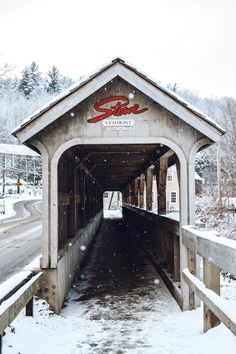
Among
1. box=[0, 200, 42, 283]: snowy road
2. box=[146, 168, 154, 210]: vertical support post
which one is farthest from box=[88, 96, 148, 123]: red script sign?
box=[146, 168, 154, 210]: vertical support post

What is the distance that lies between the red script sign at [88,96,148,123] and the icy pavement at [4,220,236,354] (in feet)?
11.2

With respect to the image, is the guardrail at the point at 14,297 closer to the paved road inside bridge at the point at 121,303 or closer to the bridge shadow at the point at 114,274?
the paved road inside bridge at the point at 121,303

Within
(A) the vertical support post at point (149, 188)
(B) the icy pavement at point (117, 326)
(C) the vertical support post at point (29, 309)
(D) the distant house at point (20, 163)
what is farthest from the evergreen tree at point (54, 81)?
(C) the vertical support post at point (29, 309)

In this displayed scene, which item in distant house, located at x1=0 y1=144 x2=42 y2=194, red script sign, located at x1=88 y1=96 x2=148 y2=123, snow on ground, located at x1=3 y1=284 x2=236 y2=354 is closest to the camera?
snow on ground, located at x1=3 y1=284 x2=236 y2=354

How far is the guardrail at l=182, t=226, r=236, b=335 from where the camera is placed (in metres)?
3.50

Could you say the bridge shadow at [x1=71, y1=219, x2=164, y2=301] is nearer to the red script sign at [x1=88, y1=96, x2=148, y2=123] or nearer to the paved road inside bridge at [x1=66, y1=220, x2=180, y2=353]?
the paved road inside bridge at [x1=66, y1=220, x2=180, y2=353]

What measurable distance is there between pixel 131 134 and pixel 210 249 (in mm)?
3615

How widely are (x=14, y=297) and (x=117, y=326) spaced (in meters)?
2.13

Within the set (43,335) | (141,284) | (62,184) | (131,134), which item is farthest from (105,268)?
(43,335)

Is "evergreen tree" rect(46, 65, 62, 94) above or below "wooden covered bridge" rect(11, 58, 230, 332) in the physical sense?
above

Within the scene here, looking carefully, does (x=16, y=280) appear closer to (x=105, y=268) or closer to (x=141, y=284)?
(x=141, y=284)

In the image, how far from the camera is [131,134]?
7.59 meters

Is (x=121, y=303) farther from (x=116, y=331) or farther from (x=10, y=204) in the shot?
(x=10, y=204)

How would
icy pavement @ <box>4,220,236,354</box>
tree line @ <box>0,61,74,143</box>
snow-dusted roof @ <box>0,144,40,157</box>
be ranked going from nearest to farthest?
1. icy pavement @ <box>4,220,236,354</box>
2. snow-dusted roof @ <box>0,144,40,157</box>
3. tree line @ <box>0,61,74,143</box>
